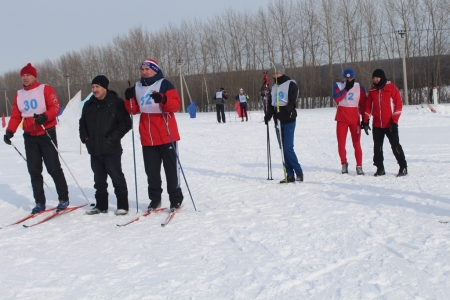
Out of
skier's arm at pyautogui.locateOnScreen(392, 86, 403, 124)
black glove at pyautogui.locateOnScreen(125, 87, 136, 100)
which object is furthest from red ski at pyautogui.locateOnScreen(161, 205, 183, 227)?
skier's arm at pyautogui.locateOnScreen(392, 86, 403, 124)

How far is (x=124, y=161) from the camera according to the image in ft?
35.1

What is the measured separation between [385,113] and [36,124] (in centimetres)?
475

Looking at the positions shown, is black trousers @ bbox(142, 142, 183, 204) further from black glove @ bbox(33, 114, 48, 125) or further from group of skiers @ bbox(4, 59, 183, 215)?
black glove @ bbox(33, 114, 48, 125)

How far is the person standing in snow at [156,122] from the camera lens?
525 cm

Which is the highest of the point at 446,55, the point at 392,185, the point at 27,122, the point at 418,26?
the point at 418,26

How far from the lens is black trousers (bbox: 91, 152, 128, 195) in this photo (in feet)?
18.0

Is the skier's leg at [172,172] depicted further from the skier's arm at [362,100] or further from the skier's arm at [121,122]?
the skier's arm at [362,100]

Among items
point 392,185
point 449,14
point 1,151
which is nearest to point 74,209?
point 392,185

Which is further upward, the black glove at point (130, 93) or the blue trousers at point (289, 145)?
the black glove at point (130, 93)

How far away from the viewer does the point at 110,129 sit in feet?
17.9

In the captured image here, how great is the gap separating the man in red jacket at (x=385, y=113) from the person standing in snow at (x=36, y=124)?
4446 mm

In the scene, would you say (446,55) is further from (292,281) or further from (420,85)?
(292,281)

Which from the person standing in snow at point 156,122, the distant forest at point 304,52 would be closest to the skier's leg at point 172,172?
the person standing in snow at point 156,122

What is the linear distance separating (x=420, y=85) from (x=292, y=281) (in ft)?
118
